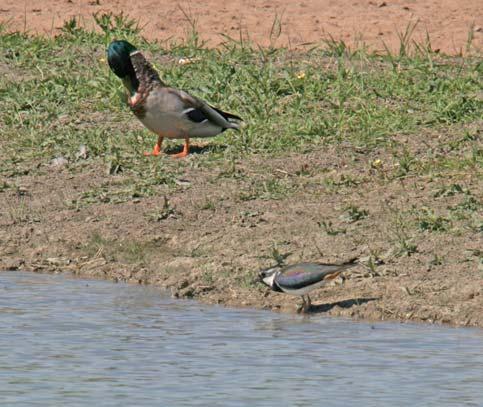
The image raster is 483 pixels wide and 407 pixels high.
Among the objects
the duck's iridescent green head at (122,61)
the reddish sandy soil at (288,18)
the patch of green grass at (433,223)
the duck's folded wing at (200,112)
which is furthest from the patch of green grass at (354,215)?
the reddish sandy soil at (288,18)

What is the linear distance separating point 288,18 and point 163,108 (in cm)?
410

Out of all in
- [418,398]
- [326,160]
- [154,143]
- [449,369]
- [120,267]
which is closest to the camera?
[418,398]

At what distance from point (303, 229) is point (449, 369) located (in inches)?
91.4

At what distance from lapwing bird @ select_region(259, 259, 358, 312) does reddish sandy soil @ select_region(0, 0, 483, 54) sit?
5621 millimetres

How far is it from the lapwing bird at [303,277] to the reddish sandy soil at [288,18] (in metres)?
5.62

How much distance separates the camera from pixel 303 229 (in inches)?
352

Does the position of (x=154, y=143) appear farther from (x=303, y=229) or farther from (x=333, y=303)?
(x=333, y=303)

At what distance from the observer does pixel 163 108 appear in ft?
34.7

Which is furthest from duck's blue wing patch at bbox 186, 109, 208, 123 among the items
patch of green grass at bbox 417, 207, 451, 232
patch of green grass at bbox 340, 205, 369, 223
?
patch of green grass at bbox 417, 207, 451, 232

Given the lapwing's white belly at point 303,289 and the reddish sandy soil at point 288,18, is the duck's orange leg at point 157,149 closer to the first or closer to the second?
the reddish sandy soil at point 288,18

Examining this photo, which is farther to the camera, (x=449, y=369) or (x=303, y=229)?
(x=303, y=229)

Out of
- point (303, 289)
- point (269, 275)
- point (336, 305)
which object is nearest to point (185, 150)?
point (269, 275)

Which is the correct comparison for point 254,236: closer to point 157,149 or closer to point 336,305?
point 336,305

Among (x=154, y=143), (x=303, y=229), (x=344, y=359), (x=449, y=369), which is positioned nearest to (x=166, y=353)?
(x=344, y=359)
